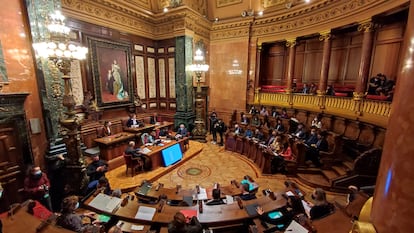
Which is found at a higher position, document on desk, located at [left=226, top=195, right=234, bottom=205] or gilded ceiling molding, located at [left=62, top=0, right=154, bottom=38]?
gilded ceiling molding, located at [left=62, top=0, right=154, bottom=38]

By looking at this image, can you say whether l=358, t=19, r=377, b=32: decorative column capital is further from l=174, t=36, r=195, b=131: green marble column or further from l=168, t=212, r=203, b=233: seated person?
l=168, t=212, r=203, b=233: seated person

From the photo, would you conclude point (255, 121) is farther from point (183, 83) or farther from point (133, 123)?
point (133, 123)

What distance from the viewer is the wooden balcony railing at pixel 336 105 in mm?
6172

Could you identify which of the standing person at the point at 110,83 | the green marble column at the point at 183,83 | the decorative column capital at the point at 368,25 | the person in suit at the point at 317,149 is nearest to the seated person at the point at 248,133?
the person in suit at the point at 317,149

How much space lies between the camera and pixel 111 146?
269 inches

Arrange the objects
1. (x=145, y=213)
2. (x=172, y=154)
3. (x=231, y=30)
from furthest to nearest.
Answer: (x=231, y=30) < (x=172, y=154) < (x=145, y=213)

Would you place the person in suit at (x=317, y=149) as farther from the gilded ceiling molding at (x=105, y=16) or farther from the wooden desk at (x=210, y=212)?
the gilded ceiling molding at (x=105, y=16)

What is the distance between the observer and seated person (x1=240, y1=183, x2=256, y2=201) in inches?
153

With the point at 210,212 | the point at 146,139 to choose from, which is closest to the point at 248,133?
the point at 146,139

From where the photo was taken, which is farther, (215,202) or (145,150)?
(145,150)

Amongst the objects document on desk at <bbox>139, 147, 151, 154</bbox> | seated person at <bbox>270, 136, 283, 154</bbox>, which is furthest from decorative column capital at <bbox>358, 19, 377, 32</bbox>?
document on desk at <bbox>139, 147, 151, 154</bbox>

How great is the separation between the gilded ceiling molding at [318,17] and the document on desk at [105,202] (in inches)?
340

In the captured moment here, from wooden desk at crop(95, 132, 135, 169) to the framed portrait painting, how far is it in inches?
67.4

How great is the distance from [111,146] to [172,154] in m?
2.15
